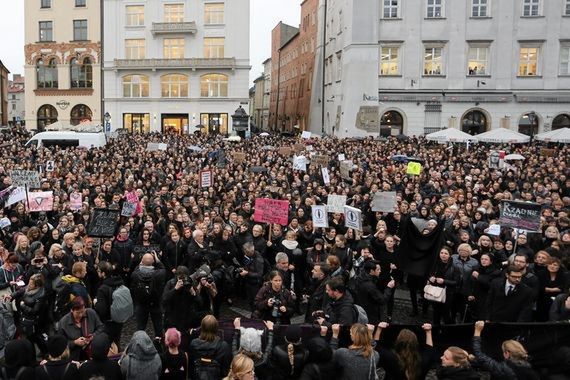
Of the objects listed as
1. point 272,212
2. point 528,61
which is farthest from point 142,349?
point 528,61

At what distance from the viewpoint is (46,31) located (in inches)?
2174

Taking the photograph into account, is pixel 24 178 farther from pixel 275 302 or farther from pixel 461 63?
pixel 461 63

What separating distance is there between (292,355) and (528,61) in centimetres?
4111

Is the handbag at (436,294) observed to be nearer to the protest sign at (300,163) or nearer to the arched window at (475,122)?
the protest sign at (300,163)

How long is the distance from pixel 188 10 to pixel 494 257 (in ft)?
159

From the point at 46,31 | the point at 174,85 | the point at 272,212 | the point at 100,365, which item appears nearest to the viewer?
the point at 100,365

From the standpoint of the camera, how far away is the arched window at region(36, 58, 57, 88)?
55.5 meters

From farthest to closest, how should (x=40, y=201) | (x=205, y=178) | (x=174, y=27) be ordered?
(x=174, y=27)
(x=205, y=178)
(x=40, y=201)

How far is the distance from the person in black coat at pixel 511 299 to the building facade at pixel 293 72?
165 ft

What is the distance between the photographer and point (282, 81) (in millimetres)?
82438

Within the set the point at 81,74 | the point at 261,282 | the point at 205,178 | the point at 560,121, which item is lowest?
the point at 261,282

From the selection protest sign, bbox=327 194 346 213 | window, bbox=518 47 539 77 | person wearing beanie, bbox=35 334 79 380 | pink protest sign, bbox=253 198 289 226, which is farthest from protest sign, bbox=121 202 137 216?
window, bbox=518 47 539 77

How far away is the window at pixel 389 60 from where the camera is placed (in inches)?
1642

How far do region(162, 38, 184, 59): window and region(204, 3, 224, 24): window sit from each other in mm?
3530
